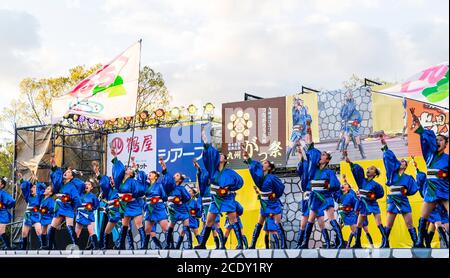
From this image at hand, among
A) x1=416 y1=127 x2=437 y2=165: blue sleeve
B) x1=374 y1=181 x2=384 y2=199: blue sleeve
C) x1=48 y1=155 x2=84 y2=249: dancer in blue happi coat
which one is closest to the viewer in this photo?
x1=416 y1=127 x2=437 y2=165: blue sleeve

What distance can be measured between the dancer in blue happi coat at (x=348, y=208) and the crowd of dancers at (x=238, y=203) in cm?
2

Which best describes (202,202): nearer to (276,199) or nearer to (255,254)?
(276,199)

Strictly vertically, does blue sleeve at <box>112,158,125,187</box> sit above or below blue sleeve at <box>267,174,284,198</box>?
above

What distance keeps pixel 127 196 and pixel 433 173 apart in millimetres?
5907

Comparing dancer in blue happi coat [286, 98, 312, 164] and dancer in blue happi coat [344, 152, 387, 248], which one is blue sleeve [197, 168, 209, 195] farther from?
dancer in blue happi coat [286, 98, 312, 164]

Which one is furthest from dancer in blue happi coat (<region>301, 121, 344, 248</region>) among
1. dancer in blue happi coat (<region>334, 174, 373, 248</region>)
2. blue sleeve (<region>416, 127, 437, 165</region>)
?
blue sleeve (<region>416, 127, 437, 165</region>)

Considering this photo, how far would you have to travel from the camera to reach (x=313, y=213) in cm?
1274

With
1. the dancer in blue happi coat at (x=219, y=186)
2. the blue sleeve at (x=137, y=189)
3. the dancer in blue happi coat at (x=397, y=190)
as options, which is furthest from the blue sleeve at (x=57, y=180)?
the dancer in blue happi coat at (x=397, y=190)

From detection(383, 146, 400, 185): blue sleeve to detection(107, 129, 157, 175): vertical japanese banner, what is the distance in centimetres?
790

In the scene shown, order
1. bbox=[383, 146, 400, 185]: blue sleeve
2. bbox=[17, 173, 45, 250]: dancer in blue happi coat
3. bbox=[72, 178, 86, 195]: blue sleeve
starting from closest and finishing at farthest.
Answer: bbox=[383, 146, 400, 185]: blue sleeve, bbox=[72, 178, 86, 195]: blue sleeve, bbox=[17, 173, 45, 250]: dancer in blue happi coat

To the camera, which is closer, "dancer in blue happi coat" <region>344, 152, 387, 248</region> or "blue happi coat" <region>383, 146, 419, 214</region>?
"blue happi coat" <region>383, 146, 419, 214</region>

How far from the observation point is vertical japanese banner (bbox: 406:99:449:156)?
15.1 metres

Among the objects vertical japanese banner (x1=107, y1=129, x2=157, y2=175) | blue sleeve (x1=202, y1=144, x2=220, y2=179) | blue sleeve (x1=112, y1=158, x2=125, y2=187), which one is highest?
vertical japanese banner (x1=107, y1=129, x2=157, y2=175)

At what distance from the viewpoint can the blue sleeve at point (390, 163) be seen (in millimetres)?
12219
